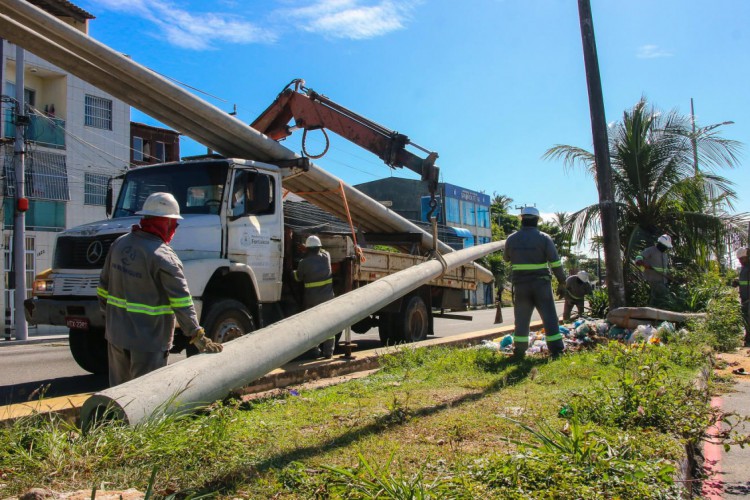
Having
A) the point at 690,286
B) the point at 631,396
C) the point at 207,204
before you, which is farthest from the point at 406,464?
the point at 690,286

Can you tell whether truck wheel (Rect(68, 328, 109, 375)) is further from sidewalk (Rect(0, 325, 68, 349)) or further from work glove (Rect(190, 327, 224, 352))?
sidewalk (Rect(0, 325, 68, 349))

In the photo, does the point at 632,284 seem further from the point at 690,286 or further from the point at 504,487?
the point at 504,487

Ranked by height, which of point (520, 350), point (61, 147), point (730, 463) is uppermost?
point (61, 147)

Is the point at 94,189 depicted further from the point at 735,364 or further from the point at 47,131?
the point at 735,364

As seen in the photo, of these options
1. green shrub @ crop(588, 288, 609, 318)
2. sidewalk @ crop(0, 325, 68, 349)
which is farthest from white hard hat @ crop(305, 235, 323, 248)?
sidewalk @ crop(0, 325, 68, 349)

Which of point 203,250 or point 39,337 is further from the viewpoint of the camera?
point 39,337

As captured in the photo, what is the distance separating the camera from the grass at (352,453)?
290cm

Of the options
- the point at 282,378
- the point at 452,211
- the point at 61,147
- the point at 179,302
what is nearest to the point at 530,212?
the point at 282,378

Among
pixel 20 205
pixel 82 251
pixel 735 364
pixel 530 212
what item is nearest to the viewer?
pixel 82 251

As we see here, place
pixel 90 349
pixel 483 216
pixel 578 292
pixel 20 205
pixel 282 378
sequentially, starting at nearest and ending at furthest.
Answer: pixel 282 378 < pixel 90 349 < pixel 578 292 < pixel 20 205 < pixel 483 216

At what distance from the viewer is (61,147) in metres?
24.9

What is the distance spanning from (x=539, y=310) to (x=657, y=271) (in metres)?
4.73

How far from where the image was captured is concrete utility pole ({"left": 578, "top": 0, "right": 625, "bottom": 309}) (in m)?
10.5

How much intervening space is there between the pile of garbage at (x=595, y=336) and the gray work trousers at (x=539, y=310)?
0.45m
